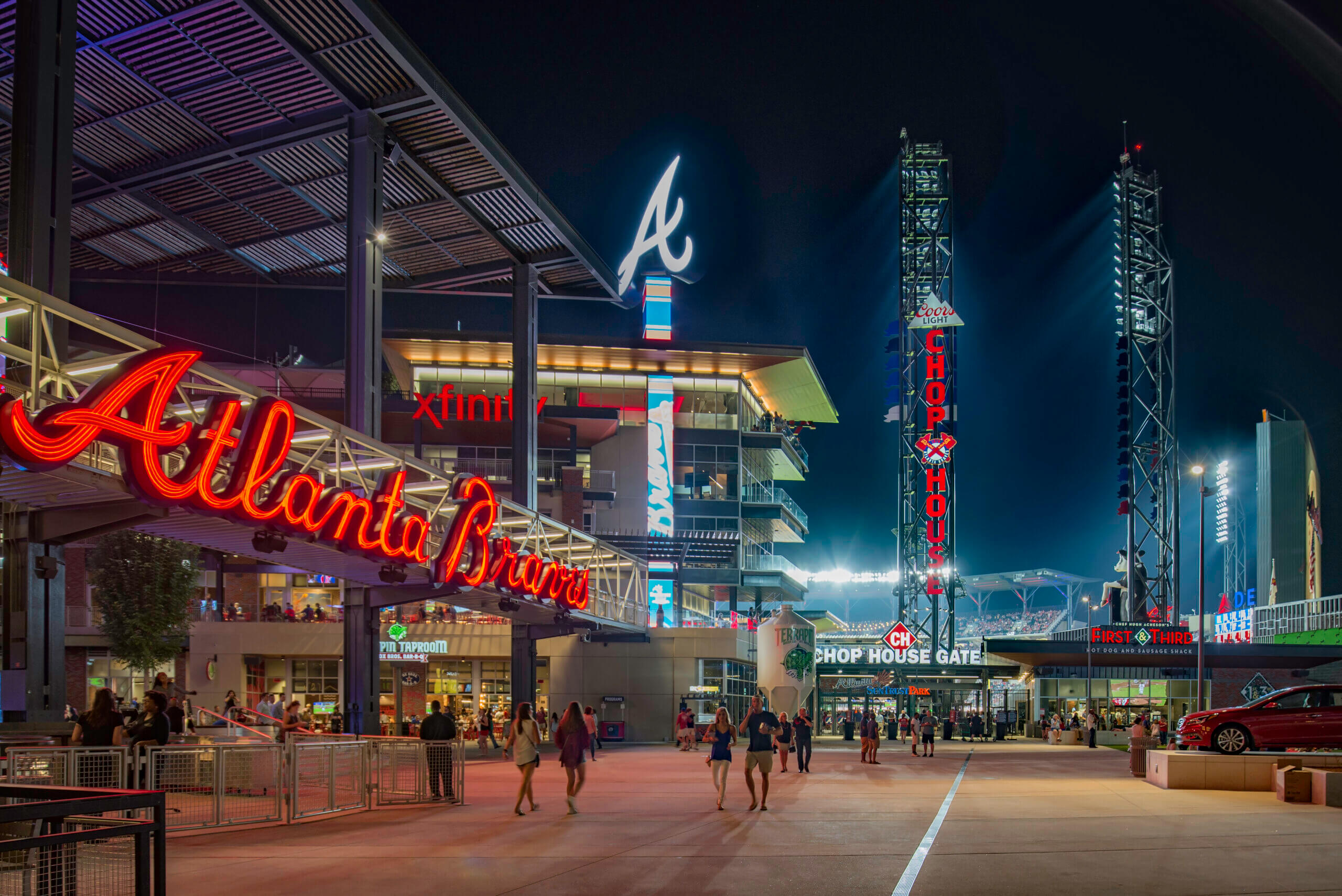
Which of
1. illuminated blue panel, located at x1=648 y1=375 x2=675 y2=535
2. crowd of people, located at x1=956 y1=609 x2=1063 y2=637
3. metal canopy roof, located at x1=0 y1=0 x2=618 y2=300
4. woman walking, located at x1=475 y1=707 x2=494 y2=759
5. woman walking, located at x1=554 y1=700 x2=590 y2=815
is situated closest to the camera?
woman walking, located at x1=554 y1=700 x2=590 y2=815

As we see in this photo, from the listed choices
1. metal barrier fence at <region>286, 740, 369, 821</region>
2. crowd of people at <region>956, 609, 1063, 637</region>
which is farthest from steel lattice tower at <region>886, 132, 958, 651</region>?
crowd of people at <region>956, 609, 1063, 637</region>

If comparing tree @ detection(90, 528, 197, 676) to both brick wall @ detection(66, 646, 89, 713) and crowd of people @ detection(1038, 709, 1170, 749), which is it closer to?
brick wall @ detection(66, 646, 89, 713)

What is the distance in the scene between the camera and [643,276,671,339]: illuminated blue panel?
73500 mm

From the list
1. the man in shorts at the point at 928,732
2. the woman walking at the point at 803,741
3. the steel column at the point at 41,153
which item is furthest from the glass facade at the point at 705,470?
the steel column at the point at 41,153

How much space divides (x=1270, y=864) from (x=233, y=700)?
25.0 metres

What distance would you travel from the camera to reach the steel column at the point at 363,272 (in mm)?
26281

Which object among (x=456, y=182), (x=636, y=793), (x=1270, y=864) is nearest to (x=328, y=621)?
(x=456, y=182)

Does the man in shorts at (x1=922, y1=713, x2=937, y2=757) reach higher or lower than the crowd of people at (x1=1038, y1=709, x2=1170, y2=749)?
higher

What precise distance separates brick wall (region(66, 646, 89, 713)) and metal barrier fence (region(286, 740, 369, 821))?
40810mm

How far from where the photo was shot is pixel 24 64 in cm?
1755

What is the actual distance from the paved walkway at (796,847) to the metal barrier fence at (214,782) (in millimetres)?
486

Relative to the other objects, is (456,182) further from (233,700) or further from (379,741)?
(379,741)

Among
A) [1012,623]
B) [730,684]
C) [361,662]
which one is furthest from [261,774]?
[1012,623]

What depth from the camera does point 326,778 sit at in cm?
1723
